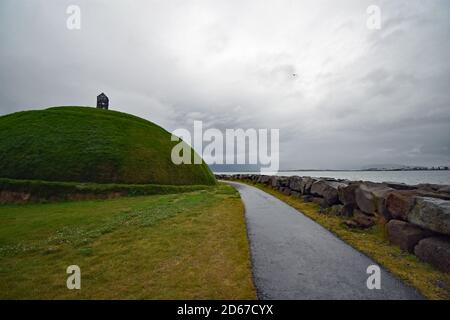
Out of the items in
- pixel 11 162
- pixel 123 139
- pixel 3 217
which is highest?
pixel 123 139

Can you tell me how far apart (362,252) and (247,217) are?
221 inches

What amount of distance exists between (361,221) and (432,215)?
319cm

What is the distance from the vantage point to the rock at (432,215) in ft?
16.9

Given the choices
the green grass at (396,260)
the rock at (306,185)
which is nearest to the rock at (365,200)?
the green grass at (396,260)

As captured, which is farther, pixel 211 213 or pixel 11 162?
pixel 11 162

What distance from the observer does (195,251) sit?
659 centimetres

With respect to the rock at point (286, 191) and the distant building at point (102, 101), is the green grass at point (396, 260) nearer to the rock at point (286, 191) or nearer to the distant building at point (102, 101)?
the rock at point (286, 191)

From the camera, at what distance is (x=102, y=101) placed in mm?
54656

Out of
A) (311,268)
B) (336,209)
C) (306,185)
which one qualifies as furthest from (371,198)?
(306,185)

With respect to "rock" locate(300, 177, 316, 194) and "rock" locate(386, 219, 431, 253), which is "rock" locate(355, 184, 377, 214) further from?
"rock" locate(300, 177, 316, 194)

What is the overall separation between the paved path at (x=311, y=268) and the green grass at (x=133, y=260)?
46 cm

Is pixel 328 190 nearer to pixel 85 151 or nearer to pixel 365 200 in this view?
pixel 365 200
